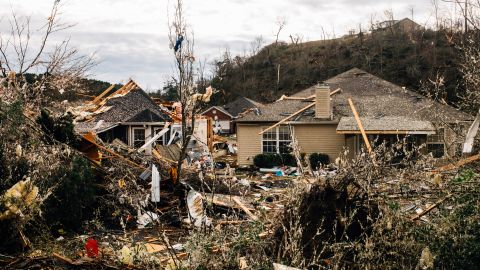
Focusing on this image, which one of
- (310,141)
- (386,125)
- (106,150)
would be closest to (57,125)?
(106,150)

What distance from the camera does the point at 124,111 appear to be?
20984mm

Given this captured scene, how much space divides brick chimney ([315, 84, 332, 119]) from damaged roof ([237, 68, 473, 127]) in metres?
0.32

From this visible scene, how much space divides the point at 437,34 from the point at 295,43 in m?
21.8

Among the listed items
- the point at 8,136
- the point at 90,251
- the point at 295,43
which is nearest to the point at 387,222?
the point at 90,251

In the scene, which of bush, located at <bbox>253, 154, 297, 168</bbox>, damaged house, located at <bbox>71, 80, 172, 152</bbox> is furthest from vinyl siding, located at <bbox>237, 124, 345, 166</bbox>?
damaged house, located at <bbox>71, 80, 172, 152</bbox>

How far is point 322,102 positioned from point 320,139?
166 cm

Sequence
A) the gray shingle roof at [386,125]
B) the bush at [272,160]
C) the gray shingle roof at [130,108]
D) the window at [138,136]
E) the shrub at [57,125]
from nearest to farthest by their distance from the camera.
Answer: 1. the shrub at [57,125]
2. the gray shingle roof at [386,125]
3. the gray shingle roof at [130,108]
4. the bush at [272,160]
5. the window at [138,136]

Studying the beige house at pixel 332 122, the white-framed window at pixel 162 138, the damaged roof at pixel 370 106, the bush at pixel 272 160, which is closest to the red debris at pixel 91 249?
the beige house at pixel 332 122

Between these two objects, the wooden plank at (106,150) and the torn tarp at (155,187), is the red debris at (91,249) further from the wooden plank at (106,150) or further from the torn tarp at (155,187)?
the wooden plank at (106,150)

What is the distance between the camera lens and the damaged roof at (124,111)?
63.1 feet

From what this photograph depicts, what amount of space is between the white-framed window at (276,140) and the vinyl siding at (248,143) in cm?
28

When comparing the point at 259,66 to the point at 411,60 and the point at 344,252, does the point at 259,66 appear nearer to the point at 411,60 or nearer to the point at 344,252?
the point at 411,60

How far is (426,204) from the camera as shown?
245 inches

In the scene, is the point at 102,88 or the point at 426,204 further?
the point at 102,88
